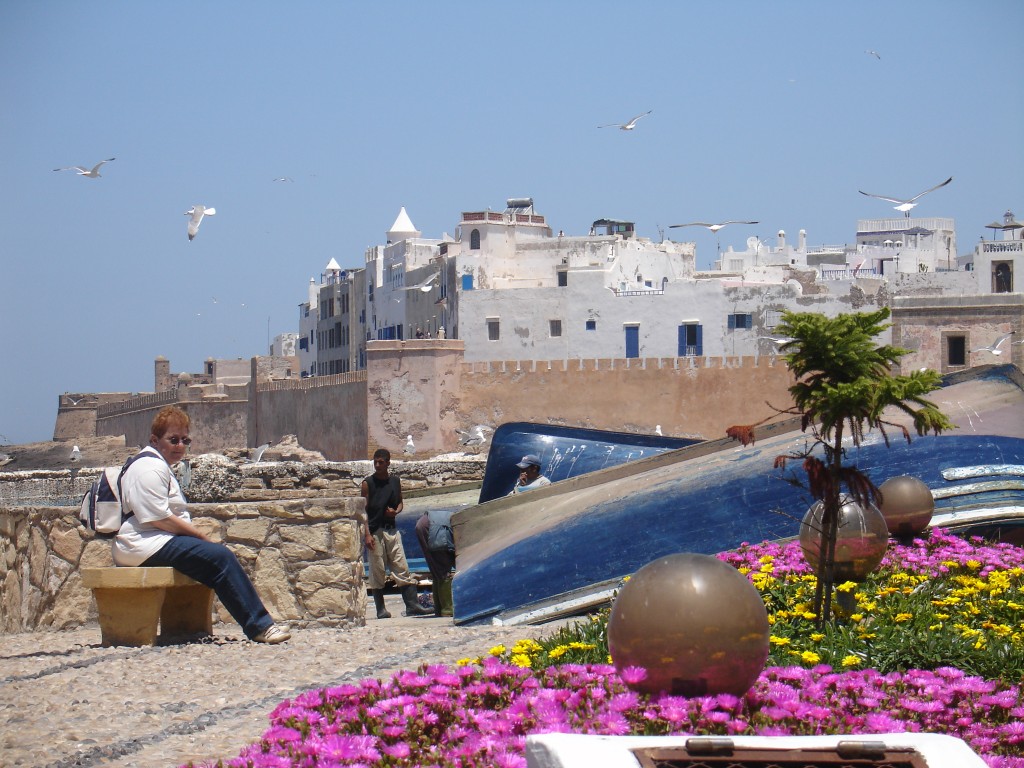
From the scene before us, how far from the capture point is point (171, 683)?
17.4 ft

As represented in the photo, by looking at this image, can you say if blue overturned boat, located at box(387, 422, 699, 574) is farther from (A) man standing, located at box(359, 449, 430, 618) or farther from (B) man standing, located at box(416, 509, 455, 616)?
(A) man standing, located at box(359, 449, 430, 618)

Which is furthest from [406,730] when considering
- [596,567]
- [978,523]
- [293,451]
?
[293,451]

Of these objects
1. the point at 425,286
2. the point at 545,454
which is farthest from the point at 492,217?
the point at 545,454

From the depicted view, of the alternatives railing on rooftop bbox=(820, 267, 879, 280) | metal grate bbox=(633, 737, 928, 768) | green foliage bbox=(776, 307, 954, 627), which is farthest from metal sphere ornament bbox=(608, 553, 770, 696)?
railing on rooftop bbox=(820, 267, 879, 280)

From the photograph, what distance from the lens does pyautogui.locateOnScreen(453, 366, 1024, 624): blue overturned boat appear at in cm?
828

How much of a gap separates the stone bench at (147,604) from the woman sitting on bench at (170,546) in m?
0.08

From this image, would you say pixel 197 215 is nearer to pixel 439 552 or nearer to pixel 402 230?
pixel 439 552

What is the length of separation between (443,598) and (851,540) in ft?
11.5

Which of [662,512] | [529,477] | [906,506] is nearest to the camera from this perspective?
[906,506]

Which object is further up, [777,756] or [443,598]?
[777,756]

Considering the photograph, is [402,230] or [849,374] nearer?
[849,374]

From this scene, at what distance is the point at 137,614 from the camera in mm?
6172

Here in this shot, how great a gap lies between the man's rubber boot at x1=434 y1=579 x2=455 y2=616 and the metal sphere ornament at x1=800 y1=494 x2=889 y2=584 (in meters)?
3.25

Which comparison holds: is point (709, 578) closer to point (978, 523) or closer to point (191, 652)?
point (191, 652)
